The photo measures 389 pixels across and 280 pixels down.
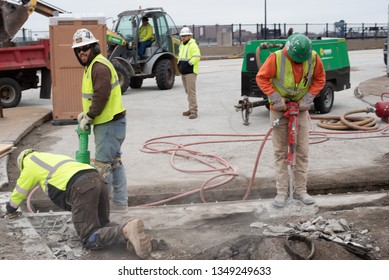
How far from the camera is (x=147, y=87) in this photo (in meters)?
19.7

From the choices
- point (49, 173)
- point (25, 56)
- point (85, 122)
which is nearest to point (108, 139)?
point (85, 122)

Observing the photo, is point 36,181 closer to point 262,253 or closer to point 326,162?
point 262,253

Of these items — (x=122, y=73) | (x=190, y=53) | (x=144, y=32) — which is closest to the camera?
(x=190, y=53)

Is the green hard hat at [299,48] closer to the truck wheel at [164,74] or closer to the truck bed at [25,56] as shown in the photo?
the truck bed at [25,56]

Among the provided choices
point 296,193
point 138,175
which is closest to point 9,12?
point 138,175

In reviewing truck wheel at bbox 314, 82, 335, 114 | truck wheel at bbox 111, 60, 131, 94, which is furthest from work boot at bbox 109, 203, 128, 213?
truck wheel at bbox 111, 60, 131, 94

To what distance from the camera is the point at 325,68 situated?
12.3 m

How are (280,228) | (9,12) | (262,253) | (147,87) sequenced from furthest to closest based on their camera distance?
(147,87), (9,12), (280,228), (262,253)

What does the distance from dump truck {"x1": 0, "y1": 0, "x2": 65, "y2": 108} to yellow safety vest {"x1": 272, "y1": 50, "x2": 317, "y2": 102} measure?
8.64m

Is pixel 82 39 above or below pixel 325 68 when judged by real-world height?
above

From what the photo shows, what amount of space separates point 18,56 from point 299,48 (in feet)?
30.8

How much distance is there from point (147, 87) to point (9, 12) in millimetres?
7059

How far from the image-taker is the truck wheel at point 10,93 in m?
14.0

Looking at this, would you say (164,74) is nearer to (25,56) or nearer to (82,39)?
(25,56)
